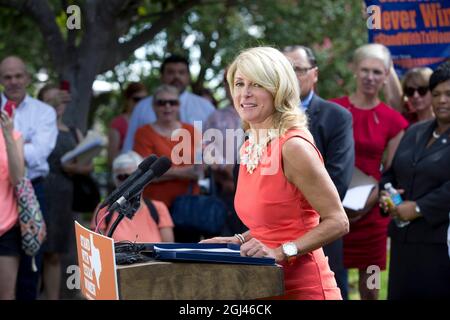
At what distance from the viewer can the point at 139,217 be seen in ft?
22.2

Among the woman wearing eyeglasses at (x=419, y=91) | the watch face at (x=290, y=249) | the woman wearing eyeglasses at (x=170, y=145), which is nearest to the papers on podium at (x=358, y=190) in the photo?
the woman wearing eyeglasses at (x=419, y=91)

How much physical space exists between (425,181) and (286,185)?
2566mm

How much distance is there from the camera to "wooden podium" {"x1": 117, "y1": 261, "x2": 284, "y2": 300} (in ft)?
9.94

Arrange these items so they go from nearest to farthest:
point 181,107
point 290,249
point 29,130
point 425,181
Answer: point 290,249 → point 425,181 → point 29,130 → point 181,107

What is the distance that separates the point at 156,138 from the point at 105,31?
1.21 m

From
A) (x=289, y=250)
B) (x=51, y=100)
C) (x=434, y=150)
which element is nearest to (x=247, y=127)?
(x=289, y=250)

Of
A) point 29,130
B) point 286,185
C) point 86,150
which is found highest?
point 29,130

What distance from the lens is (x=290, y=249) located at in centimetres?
343

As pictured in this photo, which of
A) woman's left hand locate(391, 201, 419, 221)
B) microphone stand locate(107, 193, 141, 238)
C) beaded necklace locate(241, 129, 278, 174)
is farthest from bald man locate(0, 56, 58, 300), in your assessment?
microphone stand locate(107, 193, 141, 238)

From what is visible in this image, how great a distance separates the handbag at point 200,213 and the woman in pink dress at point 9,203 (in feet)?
5.01

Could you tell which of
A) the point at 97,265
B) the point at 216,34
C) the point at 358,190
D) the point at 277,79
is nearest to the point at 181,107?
the point at 358,190

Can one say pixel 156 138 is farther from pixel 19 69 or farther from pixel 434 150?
pixel 434 150

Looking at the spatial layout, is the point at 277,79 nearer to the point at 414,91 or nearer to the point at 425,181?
the point at 425,181

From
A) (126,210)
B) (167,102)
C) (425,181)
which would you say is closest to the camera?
(126,210)
